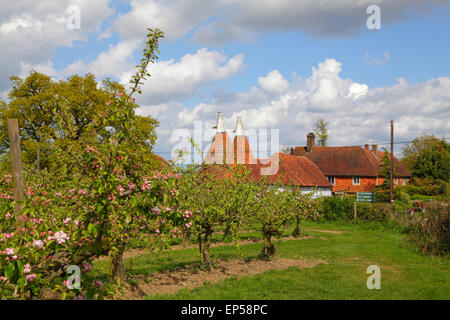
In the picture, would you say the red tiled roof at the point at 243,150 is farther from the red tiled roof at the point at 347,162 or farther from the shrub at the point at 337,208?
the red tiled roof at the point at 347,162

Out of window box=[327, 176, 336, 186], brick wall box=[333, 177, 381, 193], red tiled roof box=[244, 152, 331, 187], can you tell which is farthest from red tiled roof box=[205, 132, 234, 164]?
brick wall box=[333, 177, 381, 193]

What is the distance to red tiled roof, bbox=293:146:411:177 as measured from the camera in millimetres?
52169

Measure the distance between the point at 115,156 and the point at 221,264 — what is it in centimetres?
785

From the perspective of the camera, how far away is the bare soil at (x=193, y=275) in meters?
8.86

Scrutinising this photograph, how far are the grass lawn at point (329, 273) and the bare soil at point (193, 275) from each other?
398 mm

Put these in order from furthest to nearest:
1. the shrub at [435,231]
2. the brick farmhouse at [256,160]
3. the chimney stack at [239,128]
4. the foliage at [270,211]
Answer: the chimney stack at [239,128], the brick farmhouse at [256,160], the shrub at [435,231], the foliage at [270,211]

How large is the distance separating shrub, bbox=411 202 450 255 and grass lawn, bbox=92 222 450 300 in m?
0.58

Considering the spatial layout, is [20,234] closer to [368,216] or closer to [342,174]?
[368,216]

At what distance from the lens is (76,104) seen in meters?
33.8

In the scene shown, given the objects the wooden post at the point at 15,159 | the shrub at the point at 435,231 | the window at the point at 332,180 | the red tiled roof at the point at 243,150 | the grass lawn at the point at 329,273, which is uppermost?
the red tiled roof at the point at 243,150

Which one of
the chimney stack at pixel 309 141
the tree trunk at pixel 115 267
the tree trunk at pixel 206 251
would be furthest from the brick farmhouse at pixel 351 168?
the tree trunk at pixel 115 267

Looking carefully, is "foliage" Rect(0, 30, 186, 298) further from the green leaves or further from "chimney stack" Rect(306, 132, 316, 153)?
"chimney stack" Rect(306, 132, 316, 153)
